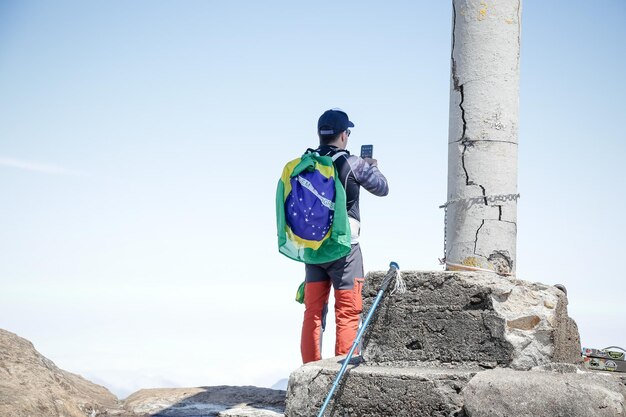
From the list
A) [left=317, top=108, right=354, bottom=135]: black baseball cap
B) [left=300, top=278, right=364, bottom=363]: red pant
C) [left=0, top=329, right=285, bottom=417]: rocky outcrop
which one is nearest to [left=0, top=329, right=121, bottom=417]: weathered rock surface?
[left=0, top=329, right=285, bottom=417]: rocky outcrop

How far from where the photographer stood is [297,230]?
5824 millimetres

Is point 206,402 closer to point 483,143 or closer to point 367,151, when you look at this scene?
point 367,151

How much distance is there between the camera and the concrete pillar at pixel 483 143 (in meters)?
5.99

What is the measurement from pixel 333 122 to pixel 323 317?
55.2 inches

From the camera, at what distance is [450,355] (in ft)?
16.7

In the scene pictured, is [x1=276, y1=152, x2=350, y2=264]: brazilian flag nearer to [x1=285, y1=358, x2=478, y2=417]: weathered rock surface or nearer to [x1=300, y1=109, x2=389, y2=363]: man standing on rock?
[x1=300, y1=109, x2=389, y2=363]: man standing on rock

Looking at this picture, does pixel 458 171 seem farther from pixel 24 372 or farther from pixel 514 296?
pixel 24 372

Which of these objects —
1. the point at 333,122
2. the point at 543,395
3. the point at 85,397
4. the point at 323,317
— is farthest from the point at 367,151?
the point at 85,397

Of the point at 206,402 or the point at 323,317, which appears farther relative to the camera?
the point at 206,402

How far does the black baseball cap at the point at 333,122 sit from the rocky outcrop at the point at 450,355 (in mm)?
1277

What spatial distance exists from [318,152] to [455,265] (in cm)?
127

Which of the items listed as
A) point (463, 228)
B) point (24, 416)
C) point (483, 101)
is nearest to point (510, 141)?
point (483, 101)

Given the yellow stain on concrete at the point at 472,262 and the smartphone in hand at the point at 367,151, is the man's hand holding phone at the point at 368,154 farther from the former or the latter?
the yellow stain on concrete at the point at 472,262

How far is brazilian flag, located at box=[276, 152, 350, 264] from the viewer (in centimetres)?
570
